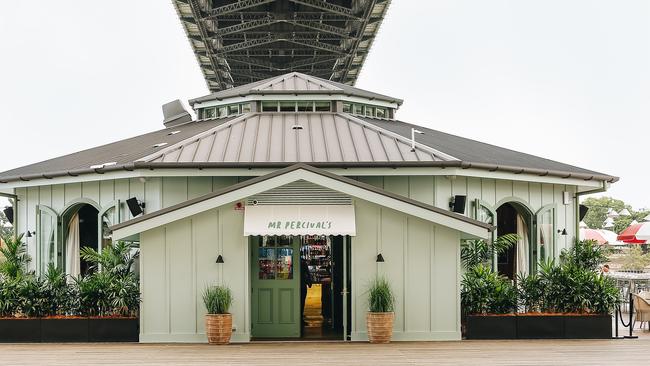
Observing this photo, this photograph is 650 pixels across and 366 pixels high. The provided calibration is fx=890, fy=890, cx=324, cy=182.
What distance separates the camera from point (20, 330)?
14.7 meters

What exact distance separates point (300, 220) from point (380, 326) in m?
2.14

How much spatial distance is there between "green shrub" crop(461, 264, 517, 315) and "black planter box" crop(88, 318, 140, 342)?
218 inches

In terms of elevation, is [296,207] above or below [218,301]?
above

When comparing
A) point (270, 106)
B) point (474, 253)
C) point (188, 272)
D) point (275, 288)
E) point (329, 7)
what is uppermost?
point (329, 7)

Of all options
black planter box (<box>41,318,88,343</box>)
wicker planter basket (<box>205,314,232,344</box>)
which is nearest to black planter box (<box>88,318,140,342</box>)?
black planter box (<box>41,318,88,343</box>)

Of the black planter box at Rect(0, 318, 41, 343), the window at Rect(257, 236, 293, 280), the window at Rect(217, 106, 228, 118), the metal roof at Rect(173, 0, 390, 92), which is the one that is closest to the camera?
the black planter box at Rect(0, 318, 41, 343)

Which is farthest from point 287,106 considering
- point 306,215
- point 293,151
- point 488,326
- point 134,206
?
point 488,326

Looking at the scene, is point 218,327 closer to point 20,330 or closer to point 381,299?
point 381,299

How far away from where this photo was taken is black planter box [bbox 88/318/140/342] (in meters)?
14.6

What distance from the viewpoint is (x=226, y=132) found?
1862cm

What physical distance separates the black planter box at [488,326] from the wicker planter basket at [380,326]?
1416 millimetres

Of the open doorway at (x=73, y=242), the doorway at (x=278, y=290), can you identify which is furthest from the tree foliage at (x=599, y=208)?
the doorway at (x=278, y=290)

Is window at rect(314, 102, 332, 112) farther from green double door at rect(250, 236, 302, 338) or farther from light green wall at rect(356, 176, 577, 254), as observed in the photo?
green double door at rect(250, 236, 302, 338)

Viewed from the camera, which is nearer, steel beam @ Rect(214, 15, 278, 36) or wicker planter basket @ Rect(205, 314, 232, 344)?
wicker planter basket @ Rect(205, 314, 232, 344)
